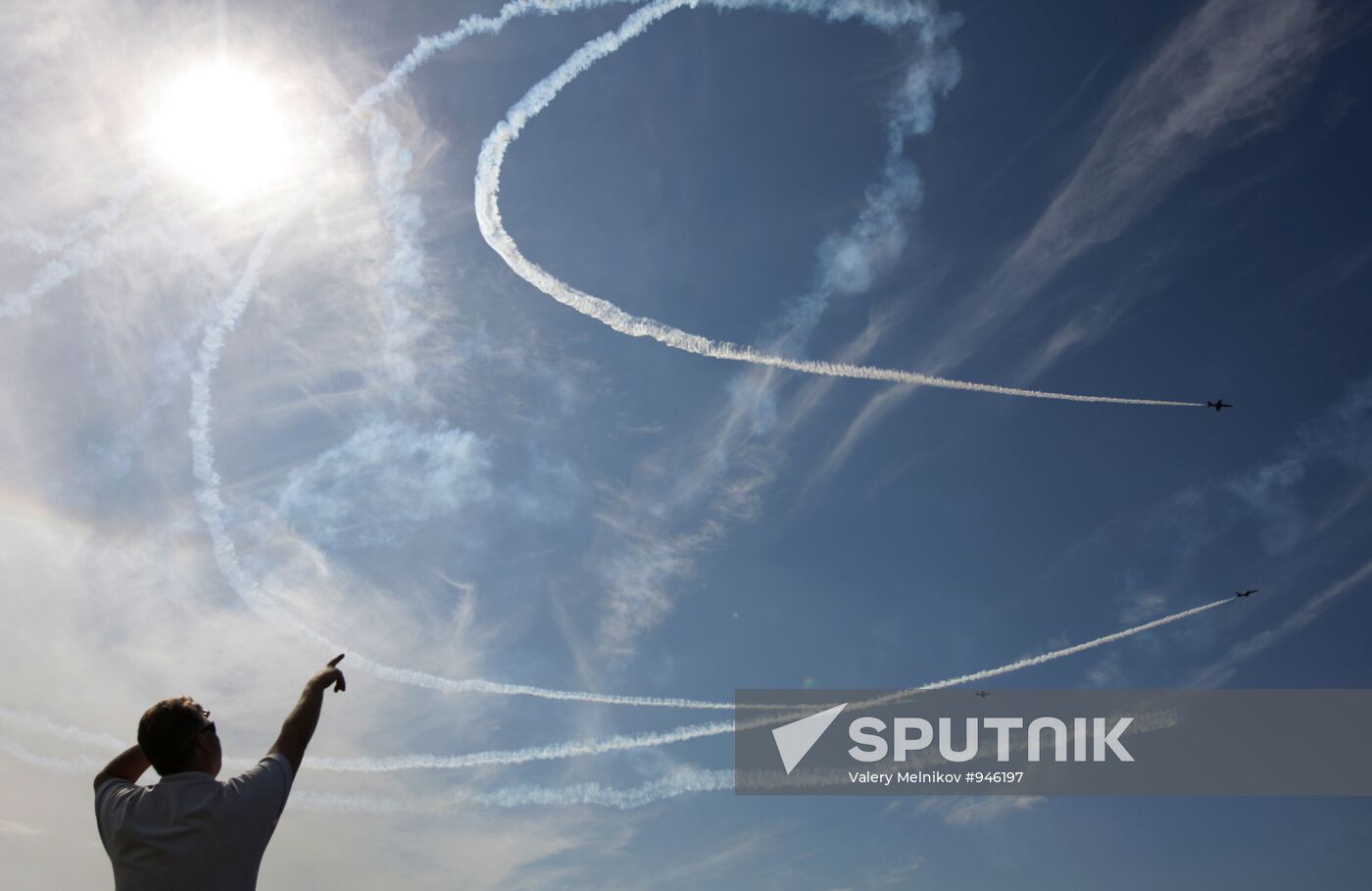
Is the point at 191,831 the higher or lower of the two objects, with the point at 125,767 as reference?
lower

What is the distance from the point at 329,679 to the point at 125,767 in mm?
1935

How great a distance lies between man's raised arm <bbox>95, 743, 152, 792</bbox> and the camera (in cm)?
757

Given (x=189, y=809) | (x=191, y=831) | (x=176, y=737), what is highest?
(x=176, y=737)

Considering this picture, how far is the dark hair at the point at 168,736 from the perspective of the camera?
6.82 m

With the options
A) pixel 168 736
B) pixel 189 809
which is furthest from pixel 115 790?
pixel 189 809

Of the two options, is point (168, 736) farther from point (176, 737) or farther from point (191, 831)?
point (191, 831)

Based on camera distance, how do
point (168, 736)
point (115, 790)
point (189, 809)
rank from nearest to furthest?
point (189, 809)
point (168, 736)
point (115, 790)

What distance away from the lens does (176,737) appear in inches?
271

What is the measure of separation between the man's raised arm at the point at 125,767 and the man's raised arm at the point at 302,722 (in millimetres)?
1386

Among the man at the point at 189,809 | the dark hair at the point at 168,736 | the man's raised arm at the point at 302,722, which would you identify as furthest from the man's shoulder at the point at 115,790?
the man's raised arm at the point at 302,722

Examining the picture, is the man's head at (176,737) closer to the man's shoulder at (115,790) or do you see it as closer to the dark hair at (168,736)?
the dark hair at (168,736)

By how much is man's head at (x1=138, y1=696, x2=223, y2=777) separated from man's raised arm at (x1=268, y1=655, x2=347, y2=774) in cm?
55

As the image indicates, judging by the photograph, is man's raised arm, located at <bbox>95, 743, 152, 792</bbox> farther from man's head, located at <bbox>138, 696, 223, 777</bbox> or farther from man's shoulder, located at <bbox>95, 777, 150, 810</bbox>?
man's head, located at <bbox>138, 696, 223, 777</bbox>

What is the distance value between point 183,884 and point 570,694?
66633mm
